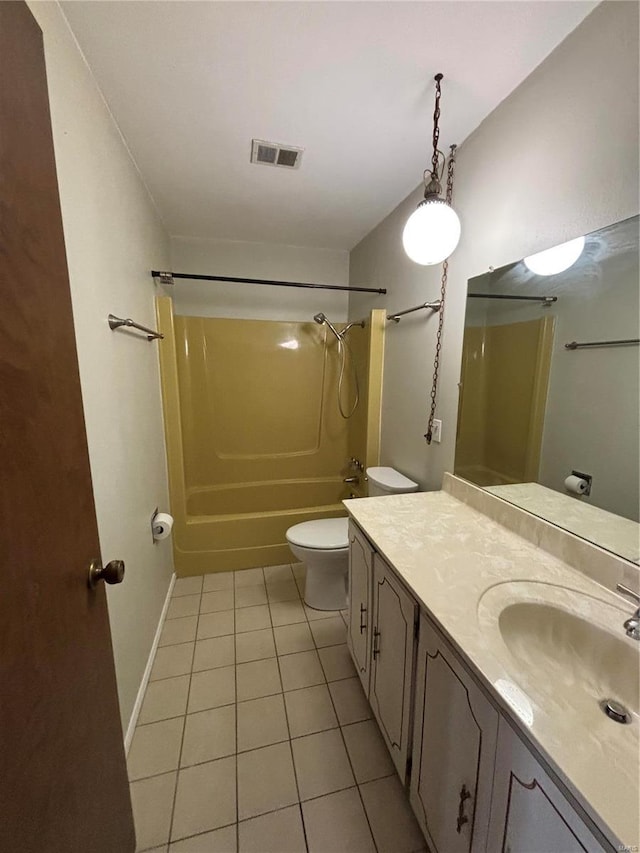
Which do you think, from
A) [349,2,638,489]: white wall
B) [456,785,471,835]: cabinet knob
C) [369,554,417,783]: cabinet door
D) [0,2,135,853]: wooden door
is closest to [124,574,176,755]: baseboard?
[0,2,135,853]: wooden door

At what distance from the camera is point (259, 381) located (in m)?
2.85

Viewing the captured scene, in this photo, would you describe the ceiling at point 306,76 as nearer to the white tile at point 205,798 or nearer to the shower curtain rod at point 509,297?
the shower curtain rod at point 509,297

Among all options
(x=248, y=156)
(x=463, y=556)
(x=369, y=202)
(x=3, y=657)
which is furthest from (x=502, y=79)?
(x=3, y=657)

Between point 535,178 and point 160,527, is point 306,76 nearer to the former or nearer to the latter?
point 535,178

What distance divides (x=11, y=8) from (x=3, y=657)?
1.01 m

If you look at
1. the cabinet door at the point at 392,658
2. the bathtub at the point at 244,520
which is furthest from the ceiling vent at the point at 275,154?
the bathtub at the point at 244,520

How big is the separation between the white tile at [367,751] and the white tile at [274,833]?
0.81 ft

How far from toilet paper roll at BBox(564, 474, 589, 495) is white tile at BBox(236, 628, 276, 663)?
1555 mm

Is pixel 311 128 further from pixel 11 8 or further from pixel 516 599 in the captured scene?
pixel 516 599

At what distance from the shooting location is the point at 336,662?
165 cm

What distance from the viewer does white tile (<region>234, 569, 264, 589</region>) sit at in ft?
7.54

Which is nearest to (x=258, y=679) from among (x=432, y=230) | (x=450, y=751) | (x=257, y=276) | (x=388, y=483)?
(x=450, y=751)

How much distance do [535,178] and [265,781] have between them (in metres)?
2.30

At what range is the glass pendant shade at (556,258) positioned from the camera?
1.02m
